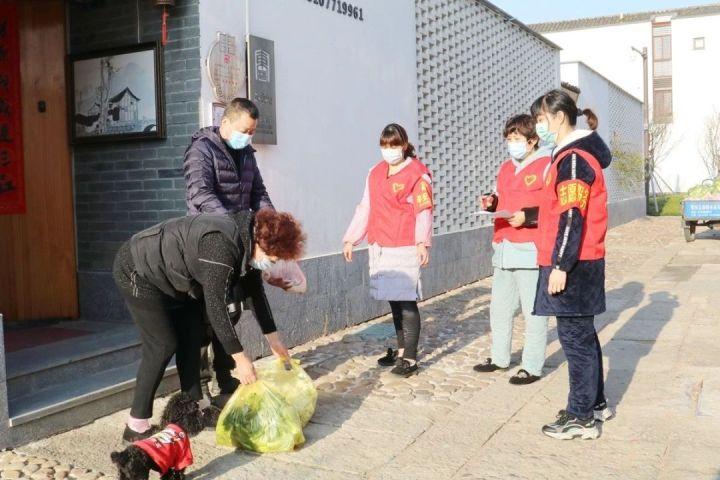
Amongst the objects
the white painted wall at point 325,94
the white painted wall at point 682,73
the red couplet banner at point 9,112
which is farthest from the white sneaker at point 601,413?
the white painted wall at point 682,73

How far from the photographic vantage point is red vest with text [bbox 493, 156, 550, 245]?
5277 mm

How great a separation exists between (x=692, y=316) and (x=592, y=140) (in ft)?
14.6

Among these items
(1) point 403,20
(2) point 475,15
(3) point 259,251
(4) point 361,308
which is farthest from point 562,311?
(2) point 475,15

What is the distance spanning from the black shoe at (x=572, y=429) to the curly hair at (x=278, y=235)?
1.72 meters

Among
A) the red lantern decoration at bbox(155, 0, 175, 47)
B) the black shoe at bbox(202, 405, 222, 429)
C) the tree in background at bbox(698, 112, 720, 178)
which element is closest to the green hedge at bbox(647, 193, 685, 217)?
the tree in background at bbox(698, 112, 720, 178)

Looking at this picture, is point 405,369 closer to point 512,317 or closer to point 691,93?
point 512,317

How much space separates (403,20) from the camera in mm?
8820

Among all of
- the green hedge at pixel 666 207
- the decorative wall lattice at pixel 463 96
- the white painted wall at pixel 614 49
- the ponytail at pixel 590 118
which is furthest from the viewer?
the white painted wall at pixel 614 49

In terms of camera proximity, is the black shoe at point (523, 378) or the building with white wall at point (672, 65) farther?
the building with white wall at point (672, 65)

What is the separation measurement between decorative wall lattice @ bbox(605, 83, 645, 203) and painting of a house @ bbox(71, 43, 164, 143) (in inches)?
654

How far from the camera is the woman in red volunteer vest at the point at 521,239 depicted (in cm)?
530

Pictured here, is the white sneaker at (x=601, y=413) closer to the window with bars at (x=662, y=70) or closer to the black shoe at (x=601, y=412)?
the black shoe at (x=601, y=412)

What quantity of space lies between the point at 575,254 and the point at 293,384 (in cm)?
165

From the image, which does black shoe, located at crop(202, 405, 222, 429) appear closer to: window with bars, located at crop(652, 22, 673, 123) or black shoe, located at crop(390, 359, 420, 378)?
black shoe, located at crop(390, 359, 420, 378)
